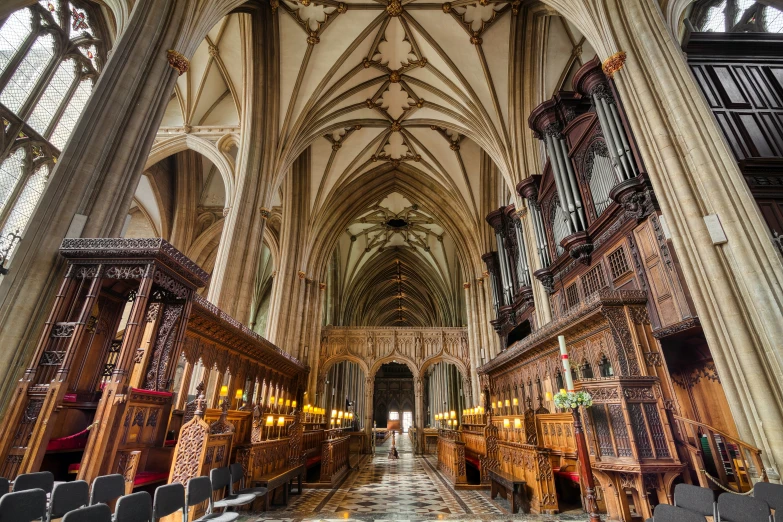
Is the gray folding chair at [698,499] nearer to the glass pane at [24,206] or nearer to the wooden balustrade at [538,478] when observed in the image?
the wooden balustrade at [538,478]

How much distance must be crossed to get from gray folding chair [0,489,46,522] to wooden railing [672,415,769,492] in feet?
18.6

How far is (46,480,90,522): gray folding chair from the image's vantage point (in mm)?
2578

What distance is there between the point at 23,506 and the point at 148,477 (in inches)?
106

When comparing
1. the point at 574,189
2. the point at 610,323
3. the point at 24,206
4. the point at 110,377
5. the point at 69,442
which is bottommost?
the point at 69,442

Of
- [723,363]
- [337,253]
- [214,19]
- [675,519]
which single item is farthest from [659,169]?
[337,253]

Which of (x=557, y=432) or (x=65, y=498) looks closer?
(x=65, y=498)

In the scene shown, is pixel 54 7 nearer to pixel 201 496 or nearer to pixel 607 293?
pixel 201 496

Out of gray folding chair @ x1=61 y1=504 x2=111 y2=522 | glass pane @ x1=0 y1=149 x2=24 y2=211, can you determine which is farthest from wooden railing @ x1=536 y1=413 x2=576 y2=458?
glass pane @ x1=0 y1=149 x2=24 y2=211

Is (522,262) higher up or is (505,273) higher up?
(505,273)

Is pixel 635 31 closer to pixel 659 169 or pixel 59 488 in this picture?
pixel 659 169

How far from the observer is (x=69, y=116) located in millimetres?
8633

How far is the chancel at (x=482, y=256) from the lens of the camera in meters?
4.02

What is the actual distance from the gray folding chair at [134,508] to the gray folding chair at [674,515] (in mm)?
3318

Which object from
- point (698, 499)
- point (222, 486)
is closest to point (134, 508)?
point (222, 486)
